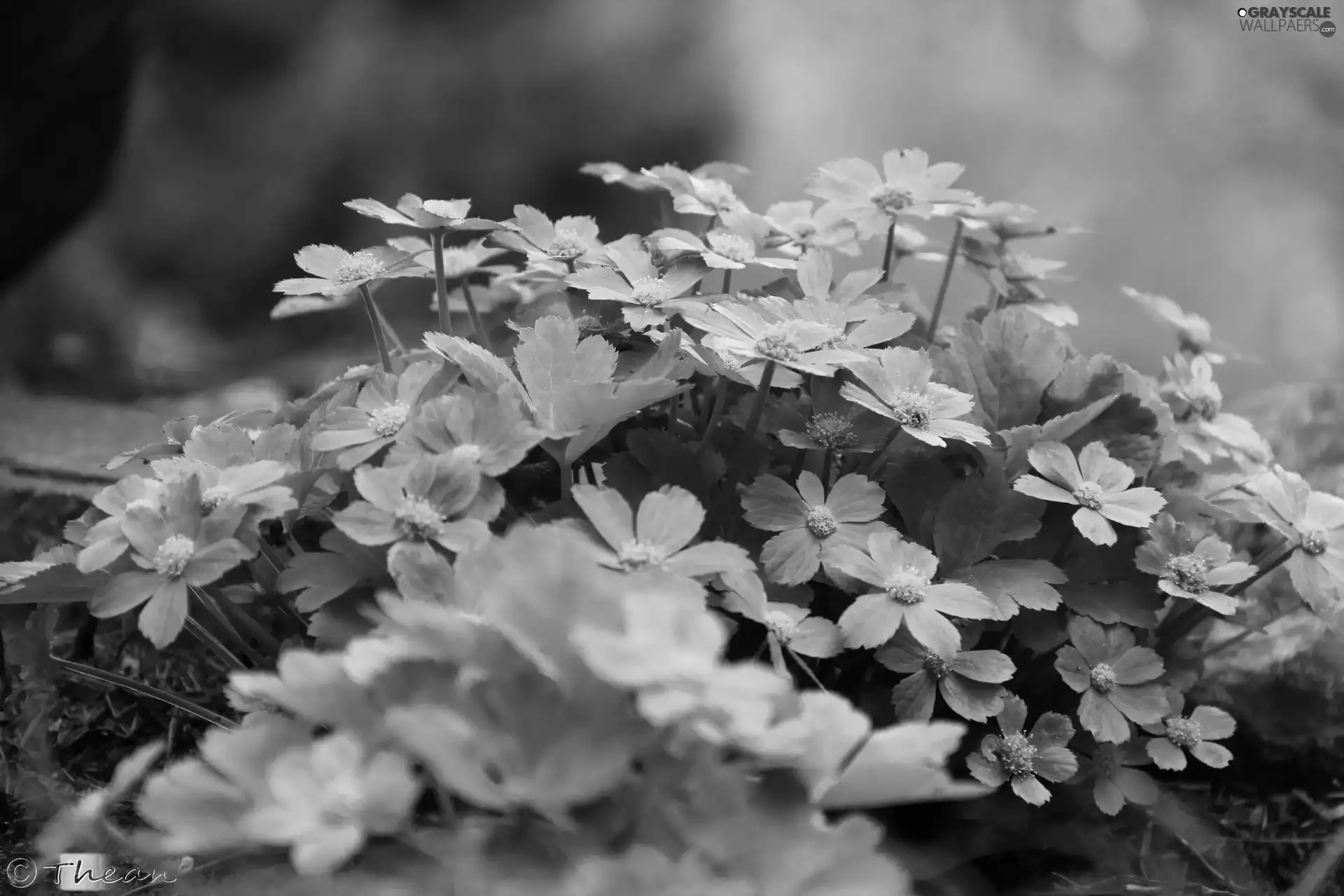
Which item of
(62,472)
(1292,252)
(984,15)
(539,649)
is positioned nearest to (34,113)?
(62,472)

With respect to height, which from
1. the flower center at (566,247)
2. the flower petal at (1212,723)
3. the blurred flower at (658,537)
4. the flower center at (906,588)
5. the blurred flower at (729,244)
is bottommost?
the flower petal at (1212,723)

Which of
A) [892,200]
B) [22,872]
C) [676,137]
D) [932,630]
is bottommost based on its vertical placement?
[22,872]

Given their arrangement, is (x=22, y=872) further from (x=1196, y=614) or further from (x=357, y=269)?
(x=1196, y=614)

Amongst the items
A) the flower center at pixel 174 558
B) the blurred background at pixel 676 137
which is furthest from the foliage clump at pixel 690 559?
the blurred background at pixel 676 137

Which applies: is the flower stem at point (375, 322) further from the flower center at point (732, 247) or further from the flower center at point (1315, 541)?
the flower center at point (1315, 541)

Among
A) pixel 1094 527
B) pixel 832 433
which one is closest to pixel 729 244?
pixel 832 433

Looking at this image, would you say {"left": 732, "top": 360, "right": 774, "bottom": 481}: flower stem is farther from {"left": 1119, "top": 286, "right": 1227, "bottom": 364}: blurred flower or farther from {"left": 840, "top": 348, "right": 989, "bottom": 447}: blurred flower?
{"left": 1119, "top": 286, "right": 1227, "bottom": 364}: blurred flower

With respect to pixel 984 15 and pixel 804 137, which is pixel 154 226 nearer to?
pixel 804 137
